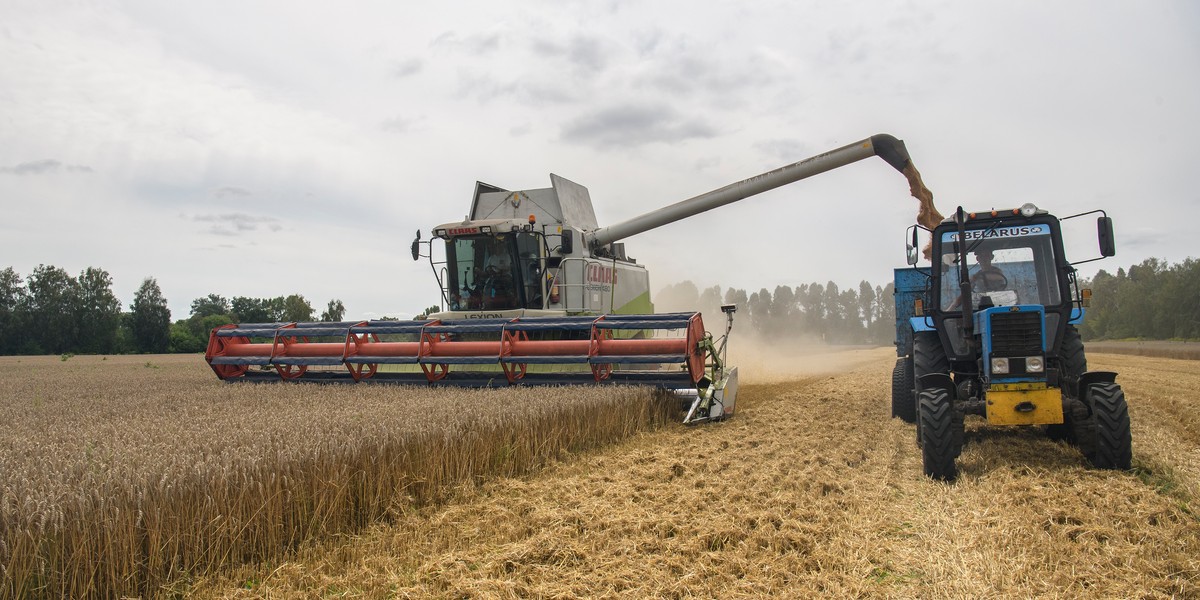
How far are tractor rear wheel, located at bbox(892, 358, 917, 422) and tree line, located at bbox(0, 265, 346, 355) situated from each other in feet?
119

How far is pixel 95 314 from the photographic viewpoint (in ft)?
147

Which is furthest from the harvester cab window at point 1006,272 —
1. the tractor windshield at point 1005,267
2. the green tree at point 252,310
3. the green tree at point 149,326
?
the green tree at point 149,326

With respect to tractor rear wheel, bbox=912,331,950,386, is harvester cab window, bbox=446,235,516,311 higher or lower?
higher

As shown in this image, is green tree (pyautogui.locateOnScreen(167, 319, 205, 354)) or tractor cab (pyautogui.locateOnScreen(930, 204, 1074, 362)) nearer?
tractor cab (pyautogui.locateOnScreen(930, 204, 1074, 362))

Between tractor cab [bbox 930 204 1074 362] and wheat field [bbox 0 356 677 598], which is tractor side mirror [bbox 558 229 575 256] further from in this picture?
tractor cab [bbox 930 204 1074 362]

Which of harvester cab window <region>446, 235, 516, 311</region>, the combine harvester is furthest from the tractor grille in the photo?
harvester cab window <region>446, 235, 516, 311</region>

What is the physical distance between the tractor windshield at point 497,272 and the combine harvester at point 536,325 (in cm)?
→ 1

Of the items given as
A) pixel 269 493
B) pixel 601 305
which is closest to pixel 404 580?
pixel 269 493

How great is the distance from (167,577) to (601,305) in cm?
832

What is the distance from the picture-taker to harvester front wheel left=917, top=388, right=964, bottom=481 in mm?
4930

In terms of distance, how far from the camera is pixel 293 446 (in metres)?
3.79

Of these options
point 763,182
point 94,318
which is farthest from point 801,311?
point 94,318

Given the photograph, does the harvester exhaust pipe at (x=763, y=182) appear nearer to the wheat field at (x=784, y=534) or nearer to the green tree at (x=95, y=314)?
the wheat field at (x=784, y=534)

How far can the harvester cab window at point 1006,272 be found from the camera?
19.7ft
